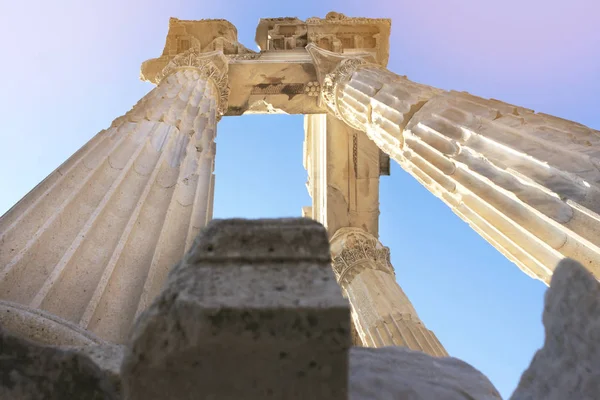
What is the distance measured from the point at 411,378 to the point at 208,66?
30.3 feet

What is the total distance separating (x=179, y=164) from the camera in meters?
4.88

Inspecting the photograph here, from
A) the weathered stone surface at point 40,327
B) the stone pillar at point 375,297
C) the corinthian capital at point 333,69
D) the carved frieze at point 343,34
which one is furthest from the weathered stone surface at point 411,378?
the carved frieze at point 343,34

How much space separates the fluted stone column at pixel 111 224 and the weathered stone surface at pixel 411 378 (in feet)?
4.35

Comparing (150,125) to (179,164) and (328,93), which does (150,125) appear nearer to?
(179,164)

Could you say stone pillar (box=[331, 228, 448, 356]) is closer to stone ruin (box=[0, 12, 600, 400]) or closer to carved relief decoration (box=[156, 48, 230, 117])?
stone ruin (box=[0, 12, 600, 400])

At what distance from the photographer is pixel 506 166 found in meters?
4.44

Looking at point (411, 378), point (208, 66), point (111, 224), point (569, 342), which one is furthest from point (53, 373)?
point (208, 66)

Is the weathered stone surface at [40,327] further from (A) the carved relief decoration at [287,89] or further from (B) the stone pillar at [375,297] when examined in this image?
(A) the carved relief decoration at [287,89]

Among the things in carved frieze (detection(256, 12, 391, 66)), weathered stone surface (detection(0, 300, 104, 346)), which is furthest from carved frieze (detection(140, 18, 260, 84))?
weathered stone surface (detection(0, 300, 104, 346))

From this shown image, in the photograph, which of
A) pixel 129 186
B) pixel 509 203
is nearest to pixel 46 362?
pixel 129 186

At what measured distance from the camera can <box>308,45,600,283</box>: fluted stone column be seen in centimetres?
358

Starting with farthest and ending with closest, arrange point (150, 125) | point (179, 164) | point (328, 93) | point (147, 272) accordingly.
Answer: point (328, 93), point (150, 125), point (179, 164), point (147, 272)

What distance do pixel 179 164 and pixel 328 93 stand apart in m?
6.00

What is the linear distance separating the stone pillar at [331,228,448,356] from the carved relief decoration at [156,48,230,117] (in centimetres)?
508
